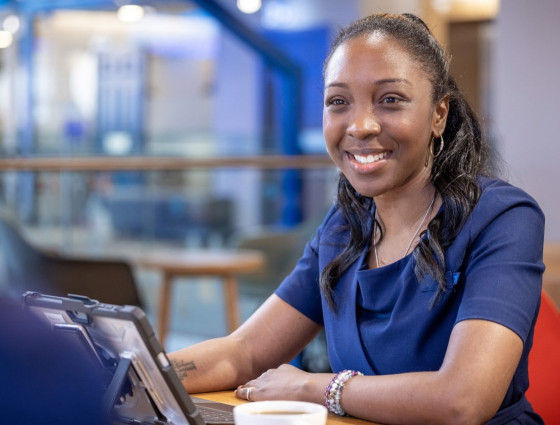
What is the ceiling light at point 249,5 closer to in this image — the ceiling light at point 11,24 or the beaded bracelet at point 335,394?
the ceiling light at point 11,24

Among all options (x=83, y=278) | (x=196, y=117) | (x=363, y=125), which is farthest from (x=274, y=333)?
(x=196, y=117)

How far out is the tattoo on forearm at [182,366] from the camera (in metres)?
1.78

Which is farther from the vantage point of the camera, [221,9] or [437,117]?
[221,9]

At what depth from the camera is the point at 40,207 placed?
5.74 m

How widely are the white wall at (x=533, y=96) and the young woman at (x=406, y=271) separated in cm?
340

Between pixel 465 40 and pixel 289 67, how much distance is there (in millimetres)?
3209

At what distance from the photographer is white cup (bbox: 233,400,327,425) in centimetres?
113

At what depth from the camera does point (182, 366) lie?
179 centimetres

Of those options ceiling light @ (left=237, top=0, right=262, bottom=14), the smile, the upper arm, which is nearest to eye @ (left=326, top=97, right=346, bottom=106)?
the smile

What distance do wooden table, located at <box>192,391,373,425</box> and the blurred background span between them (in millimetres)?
2764

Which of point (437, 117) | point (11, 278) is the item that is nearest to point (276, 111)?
point (11, 278)

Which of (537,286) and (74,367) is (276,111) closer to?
(537,286)

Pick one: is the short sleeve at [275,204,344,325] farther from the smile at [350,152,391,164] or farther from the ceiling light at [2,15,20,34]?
the ceiling light at [2,15,20,34]

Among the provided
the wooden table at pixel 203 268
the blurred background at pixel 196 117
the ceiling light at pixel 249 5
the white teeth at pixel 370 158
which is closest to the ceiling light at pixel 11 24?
the blurred background at pixel 196 117
